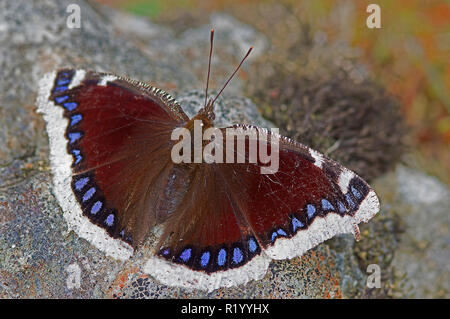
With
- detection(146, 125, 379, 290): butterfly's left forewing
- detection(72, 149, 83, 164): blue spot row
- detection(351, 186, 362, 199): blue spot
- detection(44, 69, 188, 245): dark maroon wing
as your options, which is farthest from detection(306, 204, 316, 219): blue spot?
detection(72, 149, 83, 164): blue spot row

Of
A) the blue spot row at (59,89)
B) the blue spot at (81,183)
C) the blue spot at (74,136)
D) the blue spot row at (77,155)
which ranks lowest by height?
the blue spot at (81,183)

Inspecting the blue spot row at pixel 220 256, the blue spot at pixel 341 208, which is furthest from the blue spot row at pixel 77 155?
the blue spot at pixel 341 208

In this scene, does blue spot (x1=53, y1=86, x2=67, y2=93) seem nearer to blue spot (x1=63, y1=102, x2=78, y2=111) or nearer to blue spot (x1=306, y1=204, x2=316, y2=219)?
blue spot (x1=63, y1=102, x2=78, y2=111)

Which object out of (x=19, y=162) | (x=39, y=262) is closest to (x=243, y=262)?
(x=39, y=262)

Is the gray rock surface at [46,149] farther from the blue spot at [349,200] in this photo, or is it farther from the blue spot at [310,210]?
the blue spot at [349,200]

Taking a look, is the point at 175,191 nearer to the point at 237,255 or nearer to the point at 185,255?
the point at 185,255

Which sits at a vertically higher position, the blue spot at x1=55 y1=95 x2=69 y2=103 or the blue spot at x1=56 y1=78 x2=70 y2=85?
the blue spot at x1=56 y1=78 x2=70 y2=85
